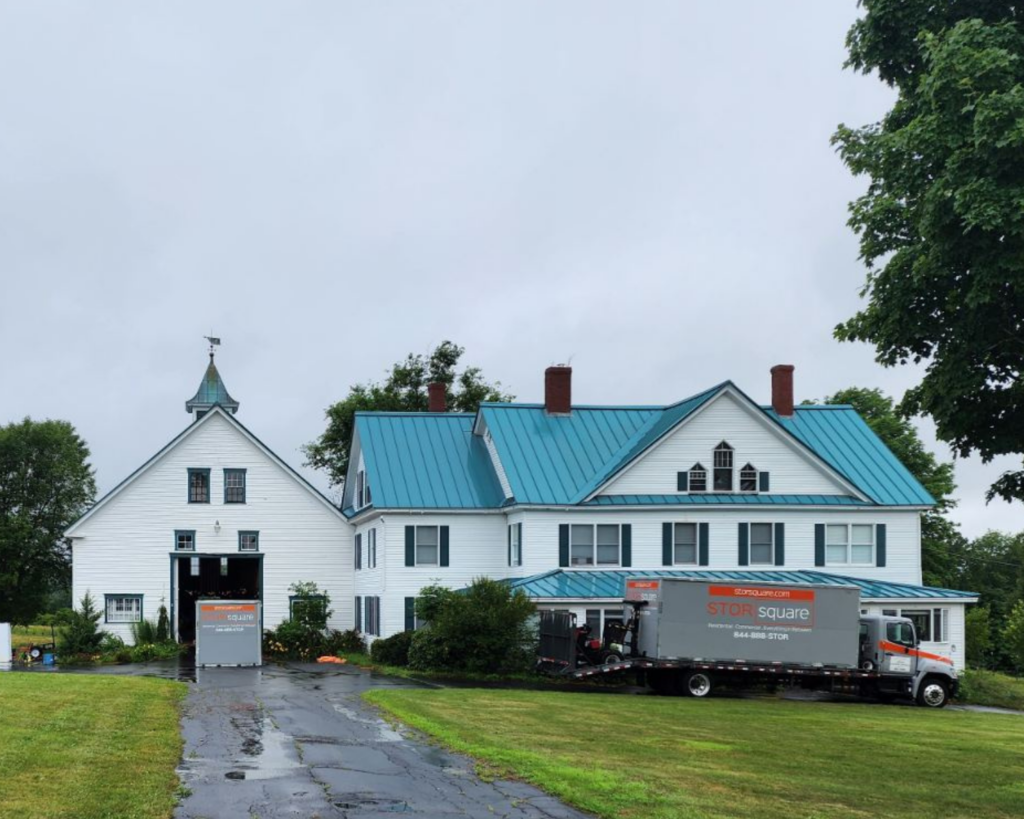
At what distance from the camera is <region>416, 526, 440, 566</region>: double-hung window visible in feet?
154

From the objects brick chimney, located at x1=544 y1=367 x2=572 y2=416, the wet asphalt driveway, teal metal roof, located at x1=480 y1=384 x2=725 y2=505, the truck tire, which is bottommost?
the truck tire

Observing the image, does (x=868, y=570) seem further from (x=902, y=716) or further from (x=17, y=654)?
(x=17, y=654)

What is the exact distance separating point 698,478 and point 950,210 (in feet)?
98.0

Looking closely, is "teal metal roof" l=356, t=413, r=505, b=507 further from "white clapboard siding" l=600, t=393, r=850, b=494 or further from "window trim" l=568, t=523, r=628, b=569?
"white clapboard siding" l=600, t=393, r=850, b=494

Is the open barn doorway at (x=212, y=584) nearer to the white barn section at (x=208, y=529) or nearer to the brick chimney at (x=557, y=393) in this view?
the white barn section at (x=208, y=529)

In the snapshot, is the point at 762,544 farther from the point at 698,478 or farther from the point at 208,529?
the point at 208,529

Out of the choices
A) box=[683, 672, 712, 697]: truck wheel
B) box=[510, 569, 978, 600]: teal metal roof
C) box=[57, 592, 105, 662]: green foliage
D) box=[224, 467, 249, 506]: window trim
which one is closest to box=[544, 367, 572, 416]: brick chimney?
box=[510, 569, 978, 600]: teal metal roof

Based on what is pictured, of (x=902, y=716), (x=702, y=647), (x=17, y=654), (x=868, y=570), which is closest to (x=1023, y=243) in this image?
(x=902, y=716)

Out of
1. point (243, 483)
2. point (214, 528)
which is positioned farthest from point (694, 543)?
point (214, 528)

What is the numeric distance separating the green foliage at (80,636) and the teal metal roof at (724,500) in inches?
775

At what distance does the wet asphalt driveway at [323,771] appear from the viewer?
13.3 m

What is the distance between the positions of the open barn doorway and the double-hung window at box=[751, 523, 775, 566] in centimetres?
2309

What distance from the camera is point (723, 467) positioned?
46.4m

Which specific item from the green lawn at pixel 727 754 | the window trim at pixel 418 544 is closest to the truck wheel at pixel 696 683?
the green lawn at pixel 727 754
